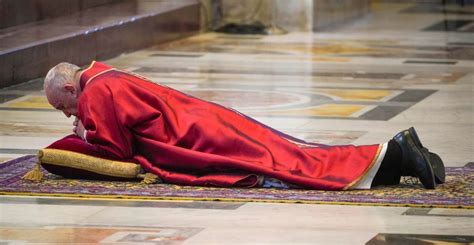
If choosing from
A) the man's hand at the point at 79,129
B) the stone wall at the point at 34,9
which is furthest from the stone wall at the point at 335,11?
the man's hand at the point at 79,129

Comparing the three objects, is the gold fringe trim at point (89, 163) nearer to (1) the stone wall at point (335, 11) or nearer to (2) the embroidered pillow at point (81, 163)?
(2) the embroidered pillow at point (81, 163)

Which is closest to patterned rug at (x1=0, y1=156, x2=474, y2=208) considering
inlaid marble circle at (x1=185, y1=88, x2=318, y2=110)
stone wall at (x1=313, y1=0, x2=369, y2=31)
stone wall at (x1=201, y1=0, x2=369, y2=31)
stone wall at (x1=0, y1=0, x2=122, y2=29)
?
inlaid marble circle at (x1=185, y1=88, x2=318, y2=110)

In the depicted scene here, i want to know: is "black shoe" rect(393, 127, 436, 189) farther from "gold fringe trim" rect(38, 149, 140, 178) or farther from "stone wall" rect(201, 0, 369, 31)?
"stone wall" rect(201, 0, 369, 31)

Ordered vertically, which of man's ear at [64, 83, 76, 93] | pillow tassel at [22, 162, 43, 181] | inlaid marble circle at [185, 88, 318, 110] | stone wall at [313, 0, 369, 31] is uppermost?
man's ear at [64, 83, 76, 93]

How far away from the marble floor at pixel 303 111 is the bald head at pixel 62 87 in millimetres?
525

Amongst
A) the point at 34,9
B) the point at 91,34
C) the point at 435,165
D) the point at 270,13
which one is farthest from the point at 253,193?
the point at 270,13

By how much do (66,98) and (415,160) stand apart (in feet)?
5.51

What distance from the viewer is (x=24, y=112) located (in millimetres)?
9391

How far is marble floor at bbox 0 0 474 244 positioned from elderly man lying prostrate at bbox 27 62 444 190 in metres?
0.31

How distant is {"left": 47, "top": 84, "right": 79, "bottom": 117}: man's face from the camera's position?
21.1 ft

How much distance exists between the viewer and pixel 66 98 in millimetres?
6445

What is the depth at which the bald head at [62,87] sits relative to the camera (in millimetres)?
6418

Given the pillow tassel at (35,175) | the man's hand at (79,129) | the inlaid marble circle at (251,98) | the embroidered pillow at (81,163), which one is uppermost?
the man's hand at (79,129)

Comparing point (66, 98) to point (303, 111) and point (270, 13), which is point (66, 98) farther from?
point (270, 13)
